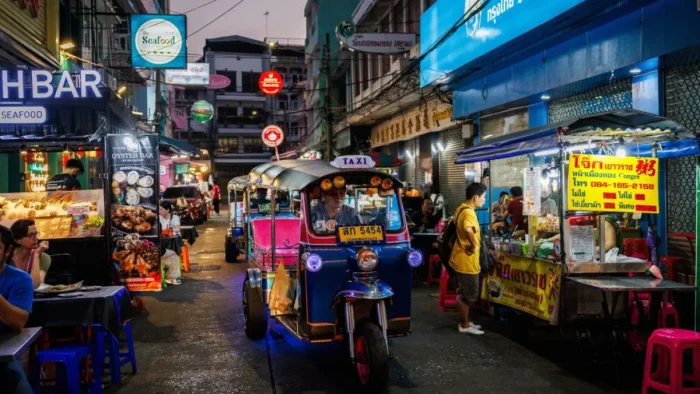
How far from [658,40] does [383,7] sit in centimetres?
1497

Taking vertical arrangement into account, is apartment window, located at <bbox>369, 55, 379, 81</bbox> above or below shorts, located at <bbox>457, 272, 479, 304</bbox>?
above

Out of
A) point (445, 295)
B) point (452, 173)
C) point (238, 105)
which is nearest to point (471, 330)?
point (445, 295)

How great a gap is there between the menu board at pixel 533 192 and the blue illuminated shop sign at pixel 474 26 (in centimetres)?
328

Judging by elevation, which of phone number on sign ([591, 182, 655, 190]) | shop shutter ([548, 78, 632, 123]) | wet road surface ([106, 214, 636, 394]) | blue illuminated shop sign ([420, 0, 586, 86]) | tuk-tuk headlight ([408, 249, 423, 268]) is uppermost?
blue illuminated shop sign ([420, 0, 586, 86])

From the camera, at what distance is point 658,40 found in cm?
802

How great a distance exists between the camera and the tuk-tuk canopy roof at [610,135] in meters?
6.24

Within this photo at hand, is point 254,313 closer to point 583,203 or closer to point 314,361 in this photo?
point 314,361

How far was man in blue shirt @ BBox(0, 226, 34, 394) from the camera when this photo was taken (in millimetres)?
3805

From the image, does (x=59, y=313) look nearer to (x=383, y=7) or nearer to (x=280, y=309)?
(x=280, y=309)

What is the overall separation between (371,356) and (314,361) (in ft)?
4.94

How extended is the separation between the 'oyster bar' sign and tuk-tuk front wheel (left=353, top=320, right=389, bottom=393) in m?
6.18

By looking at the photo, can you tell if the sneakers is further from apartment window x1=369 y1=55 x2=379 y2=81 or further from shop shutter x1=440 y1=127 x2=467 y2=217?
apartment window x1=369 y1=55 x2=379 y2=81

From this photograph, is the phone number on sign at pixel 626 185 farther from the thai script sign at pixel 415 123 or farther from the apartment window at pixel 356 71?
the apartment window at pixel 356 71

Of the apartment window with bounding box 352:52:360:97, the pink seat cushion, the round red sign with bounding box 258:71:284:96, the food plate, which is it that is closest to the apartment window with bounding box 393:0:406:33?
the apartment window with bounding box 352:52:360:97
